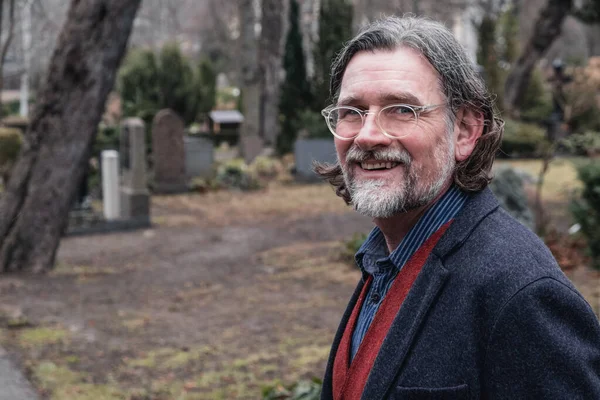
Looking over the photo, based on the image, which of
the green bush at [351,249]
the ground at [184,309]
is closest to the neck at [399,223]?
the ground at [184,309]

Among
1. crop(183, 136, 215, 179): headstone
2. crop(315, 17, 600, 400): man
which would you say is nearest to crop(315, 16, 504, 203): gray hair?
crop(315, 17, 600, 400): man

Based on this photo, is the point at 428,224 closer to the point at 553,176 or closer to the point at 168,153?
the point at 168,153

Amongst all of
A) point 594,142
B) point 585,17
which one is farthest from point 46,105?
point 585,17

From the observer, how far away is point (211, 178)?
18.3 meters

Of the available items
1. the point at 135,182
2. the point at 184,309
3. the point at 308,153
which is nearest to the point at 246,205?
the point at 135,182

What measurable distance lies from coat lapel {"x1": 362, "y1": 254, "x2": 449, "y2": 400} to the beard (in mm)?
182

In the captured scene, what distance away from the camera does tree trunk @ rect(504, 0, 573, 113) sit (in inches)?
691

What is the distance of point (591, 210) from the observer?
30.9ft

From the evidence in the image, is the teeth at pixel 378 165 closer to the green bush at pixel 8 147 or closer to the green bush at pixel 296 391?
the green bush at pixel 296 391

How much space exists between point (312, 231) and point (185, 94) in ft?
43.1

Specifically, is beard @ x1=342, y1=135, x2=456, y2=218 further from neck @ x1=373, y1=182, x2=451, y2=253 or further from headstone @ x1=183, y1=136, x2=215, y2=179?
headstone @ x1=183, y1=136, x2=215, y2=179

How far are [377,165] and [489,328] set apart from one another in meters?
0.52

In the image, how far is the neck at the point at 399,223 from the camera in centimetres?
207

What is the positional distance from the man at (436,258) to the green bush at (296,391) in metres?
2.69
